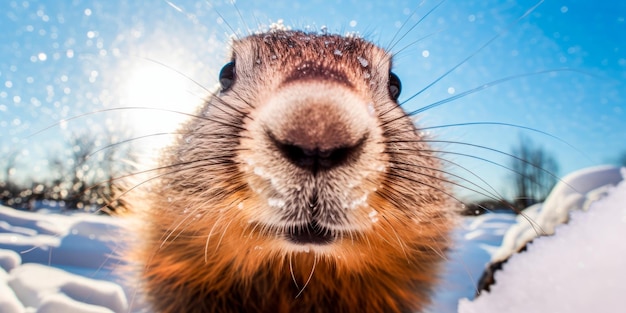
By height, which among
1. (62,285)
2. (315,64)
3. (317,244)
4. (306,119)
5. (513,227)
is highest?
(315,64)

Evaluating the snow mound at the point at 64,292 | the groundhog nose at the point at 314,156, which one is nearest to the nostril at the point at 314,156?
the groundhog nose at the point at 314,156

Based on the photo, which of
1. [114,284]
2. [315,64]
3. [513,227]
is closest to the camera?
[315,64]

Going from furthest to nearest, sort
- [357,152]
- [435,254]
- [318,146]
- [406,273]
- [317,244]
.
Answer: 1. [435,254]
2. [406,273]
3. [317,244]
4. [357,152]
5. [318,146]

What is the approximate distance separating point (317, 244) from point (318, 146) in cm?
48

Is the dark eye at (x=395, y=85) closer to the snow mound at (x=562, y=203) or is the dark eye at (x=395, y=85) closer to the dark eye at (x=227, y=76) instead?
the dark eye at (x=227, y=76)

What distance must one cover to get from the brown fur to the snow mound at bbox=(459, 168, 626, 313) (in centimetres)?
52

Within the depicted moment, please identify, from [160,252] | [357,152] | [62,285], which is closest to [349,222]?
[357,152]

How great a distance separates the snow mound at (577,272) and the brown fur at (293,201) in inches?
20.4

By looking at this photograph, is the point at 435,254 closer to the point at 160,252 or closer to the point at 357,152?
the point at 357,152

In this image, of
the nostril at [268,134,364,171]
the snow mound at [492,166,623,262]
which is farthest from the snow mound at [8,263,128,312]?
the snow mound at [492,166,623,262]

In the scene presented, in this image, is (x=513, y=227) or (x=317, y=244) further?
(x=513, y=227)

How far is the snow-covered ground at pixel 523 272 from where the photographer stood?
208 centimetres

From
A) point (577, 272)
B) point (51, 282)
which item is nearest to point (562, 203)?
point (577, 272)

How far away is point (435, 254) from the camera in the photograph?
2576 mm
